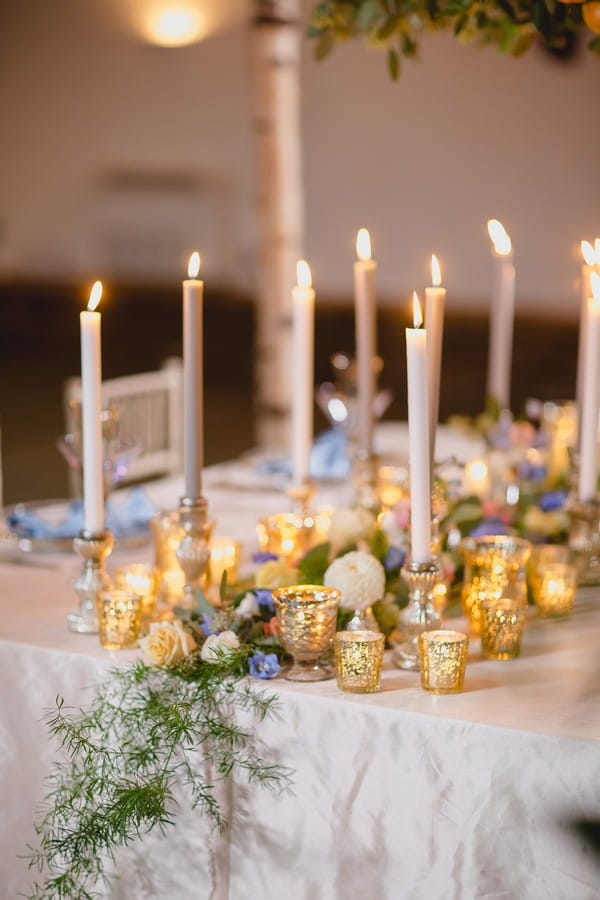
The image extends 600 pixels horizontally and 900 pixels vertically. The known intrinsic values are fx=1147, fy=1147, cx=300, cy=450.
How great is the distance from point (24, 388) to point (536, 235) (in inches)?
225

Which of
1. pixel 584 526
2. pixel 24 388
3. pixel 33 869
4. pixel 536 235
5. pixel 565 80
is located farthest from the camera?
pixel 24 388

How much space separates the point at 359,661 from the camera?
4.10ft

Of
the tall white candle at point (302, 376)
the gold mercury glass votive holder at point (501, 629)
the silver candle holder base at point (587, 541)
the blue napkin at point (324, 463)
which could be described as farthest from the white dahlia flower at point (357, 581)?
the blue napkin at point (324, 463)

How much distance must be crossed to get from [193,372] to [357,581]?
1.17 ft

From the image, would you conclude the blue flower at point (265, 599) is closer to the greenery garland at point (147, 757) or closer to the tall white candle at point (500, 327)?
the greenery garland at point (147, 757)

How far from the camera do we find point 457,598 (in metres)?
1.68

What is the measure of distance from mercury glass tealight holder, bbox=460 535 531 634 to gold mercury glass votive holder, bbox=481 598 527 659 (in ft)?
0.18

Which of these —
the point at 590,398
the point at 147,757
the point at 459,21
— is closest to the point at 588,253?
the point at 590,398

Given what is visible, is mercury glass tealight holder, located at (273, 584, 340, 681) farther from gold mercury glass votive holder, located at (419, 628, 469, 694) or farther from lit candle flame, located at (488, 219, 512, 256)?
lit candle flame, located at (488, 219, 512, 256)

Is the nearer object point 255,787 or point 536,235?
point 255,787

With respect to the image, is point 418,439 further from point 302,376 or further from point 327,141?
point 327,141

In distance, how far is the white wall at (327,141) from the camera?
25.0 ft

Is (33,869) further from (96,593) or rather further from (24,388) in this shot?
(24,388)

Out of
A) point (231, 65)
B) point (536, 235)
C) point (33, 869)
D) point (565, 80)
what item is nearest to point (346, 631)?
point (33, 869)
